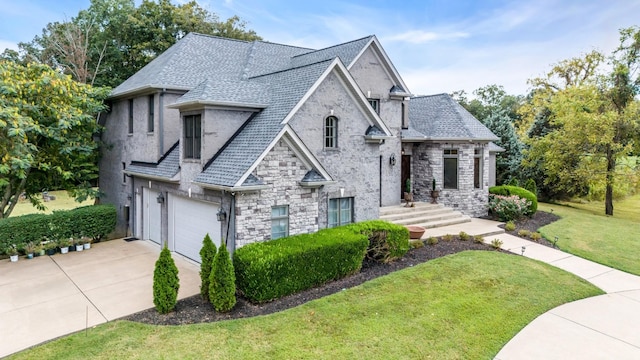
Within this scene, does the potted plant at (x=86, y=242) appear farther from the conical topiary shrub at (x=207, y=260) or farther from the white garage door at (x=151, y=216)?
the conical topiary shrub at (x=207, y=260)

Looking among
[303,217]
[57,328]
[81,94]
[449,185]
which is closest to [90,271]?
[57,328]

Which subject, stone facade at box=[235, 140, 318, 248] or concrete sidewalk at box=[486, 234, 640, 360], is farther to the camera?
stone facade at box=[235, 140, 318, 248]

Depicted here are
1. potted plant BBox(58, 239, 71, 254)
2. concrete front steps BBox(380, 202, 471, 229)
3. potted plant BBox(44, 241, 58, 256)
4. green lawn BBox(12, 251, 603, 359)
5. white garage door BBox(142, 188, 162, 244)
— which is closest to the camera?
green lawn BBox(12, 251, 603, 359)

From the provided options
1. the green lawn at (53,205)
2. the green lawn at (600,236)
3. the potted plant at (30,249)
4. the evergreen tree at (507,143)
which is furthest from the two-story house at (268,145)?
the green lawn at (53,205)

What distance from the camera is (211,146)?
12.0 meters

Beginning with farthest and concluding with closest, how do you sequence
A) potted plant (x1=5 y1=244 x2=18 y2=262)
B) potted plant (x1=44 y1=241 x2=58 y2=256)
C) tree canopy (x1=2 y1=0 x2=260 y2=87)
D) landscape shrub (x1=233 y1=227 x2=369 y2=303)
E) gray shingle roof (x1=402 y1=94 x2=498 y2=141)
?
tree canopy (x1=2 y1=0 x2=260 y2=87)
gray shingle roof (x1=402 y1=94 x2=498 y2=141)
potted plant (x1=44 y1=241 x2=58 y2=256)
potted plant (x1=5 y1=244 x2=18 y2=262)
landscape shrub (x1=233 y1=227 x2=369 y2=303)

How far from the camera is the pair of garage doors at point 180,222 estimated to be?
12039mm

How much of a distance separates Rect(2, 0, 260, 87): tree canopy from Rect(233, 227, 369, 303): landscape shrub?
26566mm

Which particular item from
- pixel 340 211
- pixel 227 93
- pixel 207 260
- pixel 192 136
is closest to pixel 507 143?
pixel 340 211

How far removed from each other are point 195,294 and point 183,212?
4.24 meters

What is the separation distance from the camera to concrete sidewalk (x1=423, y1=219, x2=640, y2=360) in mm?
7301

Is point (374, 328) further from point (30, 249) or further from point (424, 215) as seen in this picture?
point (30, 249)

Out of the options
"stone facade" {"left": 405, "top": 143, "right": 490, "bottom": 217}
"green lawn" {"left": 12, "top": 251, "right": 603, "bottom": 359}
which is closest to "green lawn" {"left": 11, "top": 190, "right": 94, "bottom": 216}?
"stone facade" {"left": 405, "top": 143, "right": 490, "bottom": 217}

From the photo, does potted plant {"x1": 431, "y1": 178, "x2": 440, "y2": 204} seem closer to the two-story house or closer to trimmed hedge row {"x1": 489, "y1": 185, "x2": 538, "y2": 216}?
the two-story house
